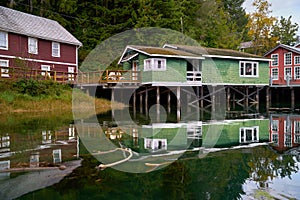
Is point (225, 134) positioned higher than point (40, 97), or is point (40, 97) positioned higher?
point (40, 97)

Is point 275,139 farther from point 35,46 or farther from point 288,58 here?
point 288,58

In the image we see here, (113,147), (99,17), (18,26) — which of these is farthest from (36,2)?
(113,147)

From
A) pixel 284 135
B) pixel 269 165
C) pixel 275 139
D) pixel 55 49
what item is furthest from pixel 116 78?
pixel 269 165

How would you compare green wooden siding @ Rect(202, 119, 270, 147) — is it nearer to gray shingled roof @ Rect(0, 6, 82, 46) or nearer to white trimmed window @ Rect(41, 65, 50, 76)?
white trimmed window @ Rect(41, 65, 50, 76)

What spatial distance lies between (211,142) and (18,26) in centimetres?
2026

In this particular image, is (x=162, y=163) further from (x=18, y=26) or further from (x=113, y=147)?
(x=18, y=26)

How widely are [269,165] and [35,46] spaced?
884 inches

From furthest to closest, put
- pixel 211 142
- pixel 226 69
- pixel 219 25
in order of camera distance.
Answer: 1. pixel 219 25
2. pixel 226 69
3. pixel 211 142

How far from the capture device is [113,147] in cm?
931

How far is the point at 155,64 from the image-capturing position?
2039 cm

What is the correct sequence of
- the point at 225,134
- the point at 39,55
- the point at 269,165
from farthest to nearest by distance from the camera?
the point at 39,55
the point at 225,134
the point at 269,165

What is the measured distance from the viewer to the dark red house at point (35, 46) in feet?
74.4

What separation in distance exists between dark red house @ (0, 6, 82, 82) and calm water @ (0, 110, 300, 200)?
12.0m

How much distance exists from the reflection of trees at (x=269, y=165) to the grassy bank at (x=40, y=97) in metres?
14.8
